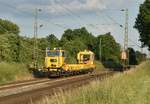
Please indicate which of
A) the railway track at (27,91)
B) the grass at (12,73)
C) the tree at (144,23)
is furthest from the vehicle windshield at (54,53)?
the tree at (144,23)

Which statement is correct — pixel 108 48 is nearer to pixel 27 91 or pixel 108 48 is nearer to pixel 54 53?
pixel 54 53

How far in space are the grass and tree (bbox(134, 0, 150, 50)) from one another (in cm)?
3880

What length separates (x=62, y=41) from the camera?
11194 cm

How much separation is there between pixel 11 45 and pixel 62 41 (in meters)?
58.7

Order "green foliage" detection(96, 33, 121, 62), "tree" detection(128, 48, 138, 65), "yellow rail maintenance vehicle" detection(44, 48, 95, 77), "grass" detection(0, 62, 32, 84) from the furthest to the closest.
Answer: "green foliage" detection(96, 33, 121, 62), "tree" detection(128, 48, 138, 65), "yellow rail maintenance vehicle" detection(44, 48, 95, 77), "grass" detection(0, 62, 32, 84)

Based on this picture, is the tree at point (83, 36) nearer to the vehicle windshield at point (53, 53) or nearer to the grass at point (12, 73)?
the vehicle windshield at point (53, 53)

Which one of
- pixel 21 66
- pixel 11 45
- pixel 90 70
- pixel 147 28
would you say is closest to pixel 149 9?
pixel 147 28

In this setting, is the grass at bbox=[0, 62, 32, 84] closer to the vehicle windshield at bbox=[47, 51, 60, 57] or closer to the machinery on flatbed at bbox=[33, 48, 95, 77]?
the machinery on flatbed at bbox=[33, 48, 95, 77]

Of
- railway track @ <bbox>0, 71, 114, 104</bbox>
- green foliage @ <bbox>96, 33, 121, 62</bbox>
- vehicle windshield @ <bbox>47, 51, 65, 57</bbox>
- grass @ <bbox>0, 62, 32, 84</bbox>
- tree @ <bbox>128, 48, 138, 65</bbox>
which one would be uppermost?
green foliage @ <bbox>96, 33, 121, 62</bbox>

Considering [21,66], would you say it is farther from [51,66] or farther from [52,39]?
[52,39]

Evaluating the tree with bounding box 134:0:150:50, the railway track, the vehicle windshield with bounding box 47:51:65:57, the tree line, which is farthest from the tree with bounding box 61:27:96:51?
the railway track

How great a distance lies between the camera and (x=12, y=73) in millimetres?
42375

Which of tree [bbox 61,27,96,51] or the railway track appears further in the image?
tree [bbox 61,27,96,51]

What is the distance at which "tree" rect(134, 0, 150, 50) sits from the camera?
8131 centimetres
